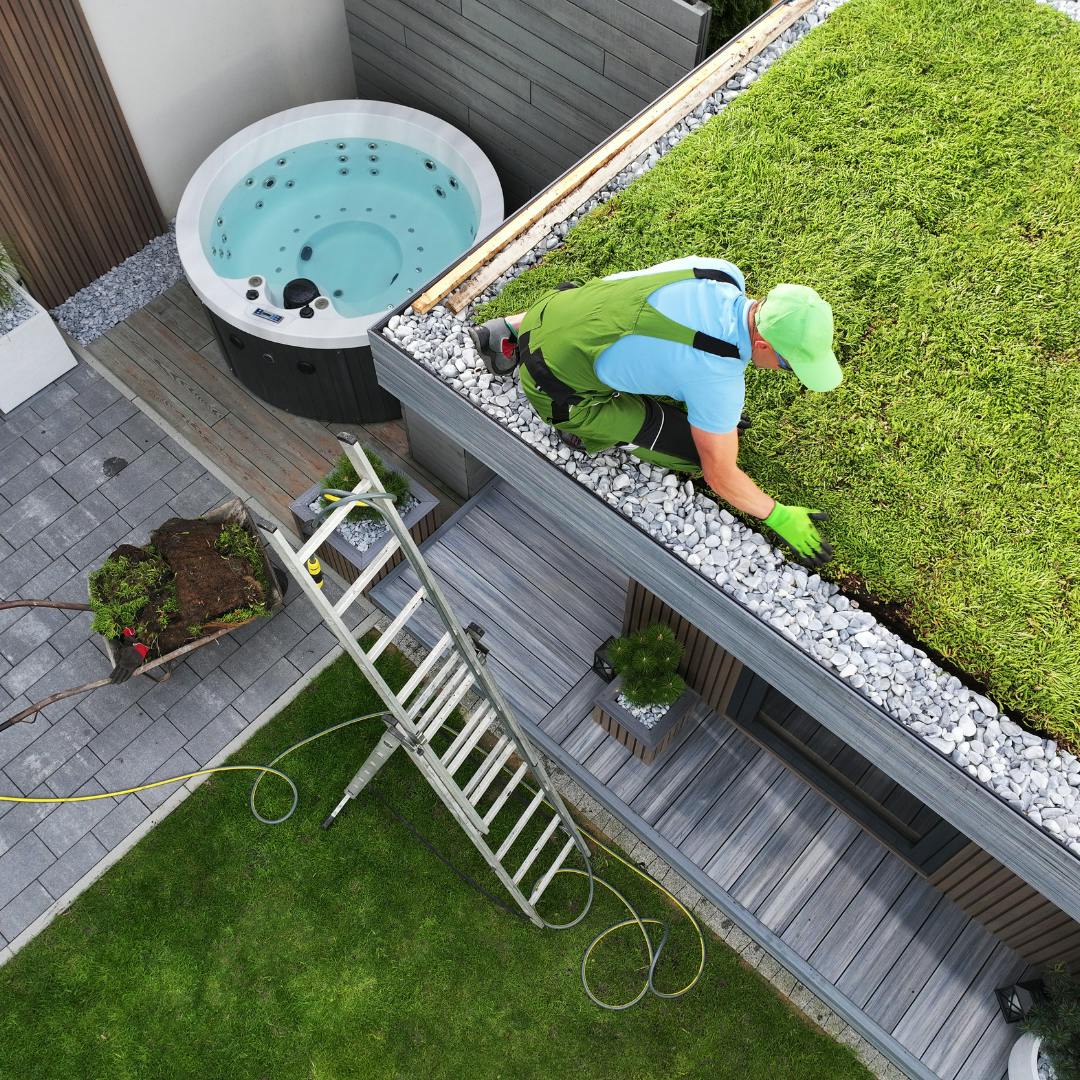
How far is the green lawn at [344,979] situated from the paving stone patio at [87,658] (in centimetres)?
41

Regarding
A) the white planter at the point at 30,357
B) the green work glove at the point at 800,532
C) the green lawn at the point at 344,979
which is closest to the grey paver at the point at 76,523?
the white planter at the point at 30,357

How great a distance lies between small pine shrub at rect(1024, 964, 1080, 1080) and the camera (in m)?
5.37

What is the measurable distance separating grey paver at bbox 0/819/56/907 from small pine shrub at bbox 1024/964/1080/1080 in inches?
243

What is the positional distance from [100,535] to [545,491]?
4447mm

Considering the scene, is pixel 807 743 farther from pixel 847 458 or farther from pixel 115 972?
pixel 115 972

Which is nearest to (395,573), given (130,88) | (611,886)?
(611,886)

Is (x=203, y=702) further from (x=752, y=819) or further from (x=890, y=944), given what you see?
(x=890, y=944)

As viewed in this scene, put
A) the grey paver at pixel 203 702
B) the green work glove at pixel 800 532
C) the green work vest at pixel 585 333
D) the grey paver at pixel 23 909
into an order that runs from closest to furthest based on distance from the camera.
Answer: the green work vest at pixel 585 333, the green work glove at pixel 800 532, the grey paver at pixel 23 909, the grey paver at pixel 203 702

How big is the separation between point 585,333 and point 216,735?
438 centimetres

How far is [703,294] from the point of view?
4.22 metres

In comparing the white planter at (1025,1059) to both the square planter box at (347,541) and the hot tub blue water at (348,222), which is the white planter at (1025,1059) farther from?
the hot tub blue water at (348,222)

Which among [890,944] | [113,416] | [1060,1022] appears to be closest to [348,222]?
[113,416]

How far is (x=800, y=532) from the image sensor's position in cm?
459

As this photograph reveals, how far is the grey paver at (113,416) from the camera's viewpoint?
27.5ft
